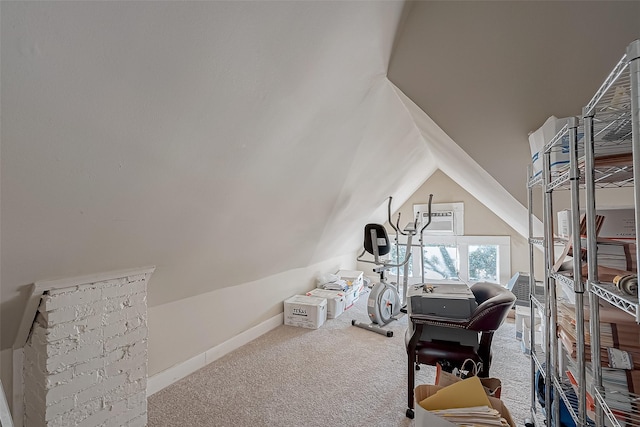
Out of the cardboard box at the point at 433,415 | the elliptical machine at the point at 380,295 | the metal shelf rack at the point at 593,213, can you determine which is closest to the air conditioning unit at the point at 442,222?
the elliptical machine at the point at 380,295

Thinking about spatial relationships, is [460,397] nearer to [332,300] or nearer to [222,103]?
[222,103]

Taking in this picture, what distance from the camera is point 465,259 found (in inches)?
188

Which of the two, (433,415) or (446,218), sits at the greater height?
(446,218)

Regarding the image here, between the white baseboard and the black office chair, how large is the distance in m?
1.72

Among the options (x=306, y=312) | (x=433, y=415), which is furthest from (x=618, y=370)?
(x=306, y=312)

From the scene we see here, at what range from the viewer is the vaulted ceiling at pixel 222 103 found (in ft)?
2.87

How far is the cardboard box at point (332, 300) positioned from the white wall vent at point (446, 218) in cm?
214

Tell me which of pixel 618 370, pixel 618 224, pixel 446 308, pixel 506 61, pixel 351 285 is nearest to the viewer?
pixel 618 370

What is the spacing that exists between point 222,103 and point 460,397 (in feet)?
5.65

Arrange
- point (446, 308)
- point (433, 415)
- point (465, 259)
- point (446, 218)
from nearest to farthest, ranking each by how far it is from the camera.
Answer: point (433, 415) < point (446, 308) < point (465, 259) < point (446, 218)

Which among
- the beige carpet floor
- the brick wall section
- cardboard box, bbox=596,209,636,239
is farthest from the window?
the brick wall section

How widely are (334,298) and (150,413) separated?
2266 mm

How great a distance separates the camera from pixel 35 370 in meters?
1.49

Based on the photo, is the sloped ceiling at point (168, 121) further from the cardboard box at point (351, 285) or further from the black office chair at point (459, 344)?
the cardboard box at point (351, 285)
